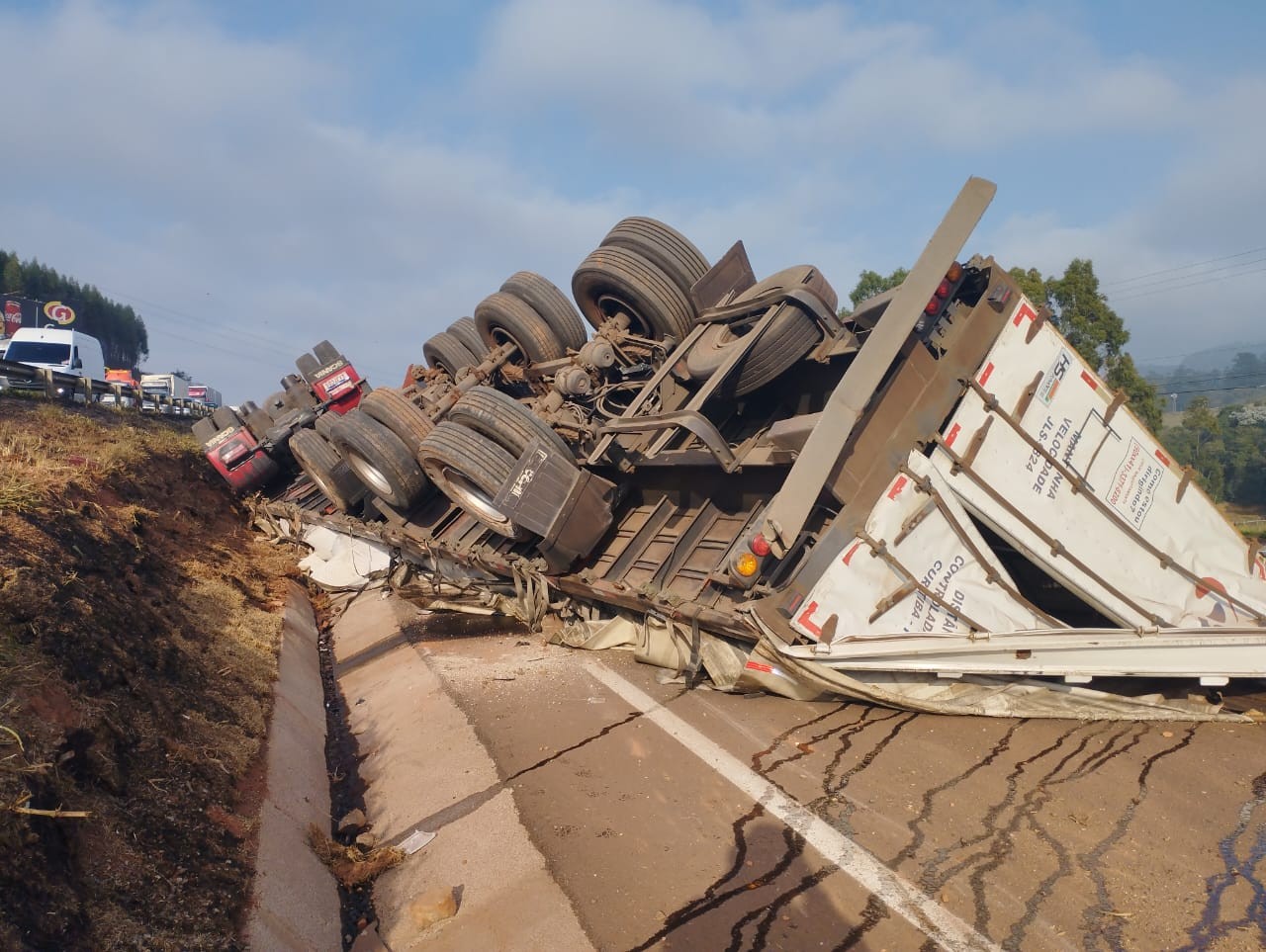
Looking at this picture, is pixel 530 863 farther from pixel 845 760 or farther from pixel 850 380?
pixel 850 380

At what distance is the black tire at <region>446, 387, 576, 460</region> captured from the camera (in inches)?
212

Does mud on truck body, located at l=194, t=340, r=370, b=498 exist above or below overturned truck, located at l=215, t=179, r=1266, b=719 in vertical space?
below

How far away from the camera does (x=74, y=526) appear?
5.73 metres

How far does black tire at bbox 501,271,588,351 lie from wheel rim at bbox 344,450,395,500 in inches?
84.0

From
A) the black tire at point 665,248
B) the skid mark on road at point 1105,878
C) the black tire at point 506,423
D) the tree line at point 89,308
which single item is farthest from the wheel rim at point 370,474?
the tree line at point 89,308

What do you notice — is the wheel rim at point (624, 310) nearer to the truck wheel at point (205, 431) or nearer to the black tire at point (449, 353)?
the black tire at point (449, 353)

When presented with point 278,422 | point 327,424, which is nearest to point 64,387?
point 278,422

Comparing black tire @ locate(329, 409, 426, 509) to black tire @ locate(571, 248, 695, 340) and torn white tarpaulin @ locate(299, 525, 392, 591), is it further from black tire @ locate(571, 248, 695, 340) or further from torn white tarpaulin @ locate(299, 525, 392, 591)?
black tire @ locate(571, 248, 695, 340)

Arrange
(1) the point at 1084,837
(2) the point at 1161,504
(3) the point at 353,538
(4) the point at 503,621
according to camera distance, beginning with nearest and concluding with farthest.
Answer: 1. (1) the point at 1084,837
2. (2) the point at 1161,504
3. (4) the point at 503,621
4. (3) the point at 353,538

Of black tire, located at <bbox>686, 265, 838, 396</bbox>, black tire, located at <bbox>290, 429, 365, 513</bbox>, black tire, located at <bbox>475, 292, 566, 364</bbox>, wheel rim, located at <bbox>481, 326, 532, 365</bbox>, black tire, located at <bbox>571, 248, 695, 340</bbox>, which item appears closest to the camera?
black tire, located at <bbox>686, 265, 838, 396</bbox>

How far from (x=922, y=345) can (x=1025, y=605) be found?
144cm

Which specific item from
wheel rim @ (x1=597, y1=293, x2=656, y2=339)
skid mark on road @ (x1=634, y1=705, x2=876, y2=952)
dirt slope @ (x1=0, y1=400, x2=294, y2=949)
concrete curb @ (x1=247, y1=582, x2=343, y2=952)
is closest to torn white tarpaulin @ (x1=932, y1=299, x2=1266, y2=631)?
skid mark on road @ (x1=634, y1=705, x2=876, y2=952)

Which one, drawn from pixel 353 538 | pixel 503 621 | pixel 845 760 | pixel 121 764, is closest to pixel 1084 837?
pixel 845 760

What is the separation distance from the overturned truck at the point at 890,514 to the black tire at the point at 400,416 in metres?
1.54
